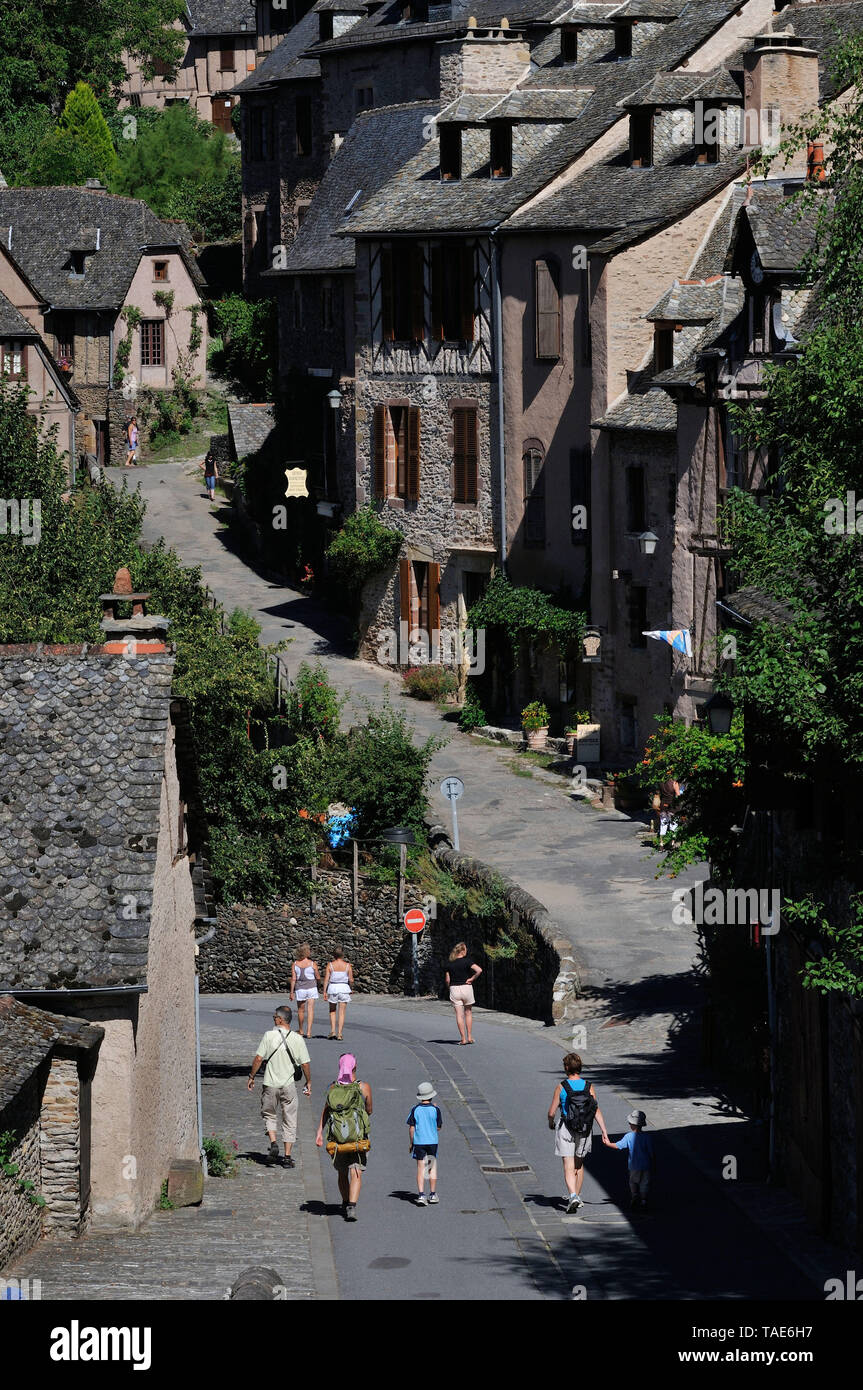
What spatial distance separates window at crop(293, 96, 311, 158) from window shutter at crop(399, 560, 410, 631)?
2016 centimetres

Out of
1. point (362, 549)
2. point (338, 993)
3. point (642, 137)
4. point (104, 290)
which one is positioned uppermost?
point (642, 137)

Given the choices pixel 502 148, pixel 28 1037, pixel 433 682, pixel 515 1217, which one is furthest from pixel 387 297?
pixel 28 1037

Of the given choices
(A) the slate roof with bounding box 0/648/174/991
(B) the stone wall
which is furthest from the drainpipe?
(B) the stone wall

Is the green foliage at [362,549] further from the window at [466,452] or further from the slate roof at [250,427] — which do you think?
the slate roof at [250,427]

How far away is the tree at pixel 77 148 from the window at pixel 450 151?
30011mm

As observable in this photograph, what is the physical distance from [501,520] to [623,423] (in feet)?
18.8

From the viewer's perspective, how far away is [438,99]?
53.1 m

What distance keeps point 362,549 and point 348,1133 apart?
3092 centimetres

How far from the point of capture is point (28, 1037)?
58.8 feet

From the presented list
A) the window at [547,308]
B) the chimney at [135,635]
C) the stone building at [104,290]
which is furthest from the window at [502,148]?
the chimney at [135,635]

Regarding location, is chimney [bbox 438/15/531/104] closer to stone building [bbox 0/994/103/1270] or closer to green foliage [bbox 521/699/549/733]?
green foliage [bbox 521/699/549/733]

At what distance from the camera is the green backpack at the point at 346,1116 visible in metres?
19.8

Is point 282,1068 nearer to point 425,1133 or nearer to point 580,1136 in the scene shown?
point 425,1133
